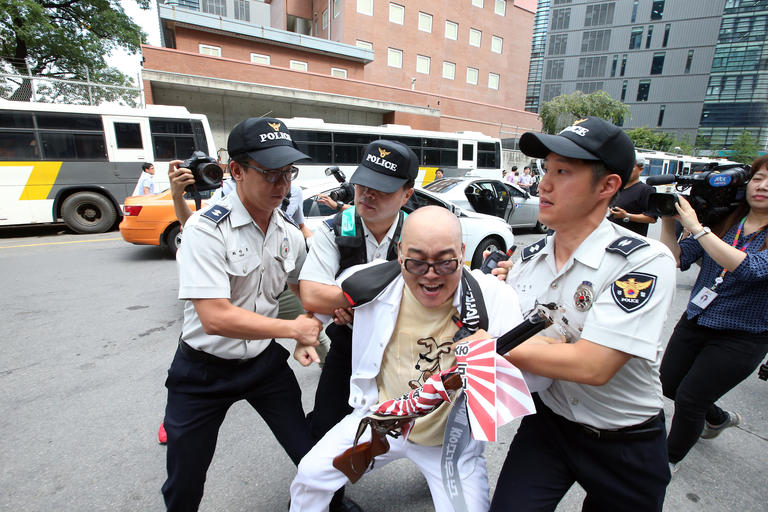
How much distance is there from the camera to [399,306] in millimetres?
1696

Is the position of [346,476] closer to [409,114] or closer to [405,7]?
[409,114]

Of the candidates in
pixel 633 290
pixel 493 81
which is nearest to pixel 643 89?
pixel 493 81

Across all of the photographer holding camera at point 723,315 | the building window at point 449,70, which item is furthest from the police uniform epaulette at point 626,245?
the building window at point 449,70

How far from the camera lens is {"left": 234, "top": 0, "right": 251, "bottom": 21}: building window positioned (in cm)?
3215

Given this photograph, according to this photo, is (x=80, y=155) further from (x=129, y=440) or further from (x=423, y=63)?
(x=423, y=63)

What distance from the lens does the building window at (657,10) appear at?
5625 centimetres

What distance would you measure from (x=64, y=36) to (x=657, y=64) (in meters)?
71.8

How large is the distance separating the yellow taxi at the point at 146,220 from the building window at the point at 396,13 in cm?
2906

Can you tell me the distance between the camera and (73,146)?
30.4ft

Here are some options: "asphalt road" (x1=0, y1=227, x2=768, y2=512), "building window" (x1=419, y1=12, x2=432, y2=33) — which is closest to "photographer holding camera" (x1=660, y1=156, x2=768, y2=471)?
"asphalt road" (x1=0, y1=227, x2=768, y2=512)

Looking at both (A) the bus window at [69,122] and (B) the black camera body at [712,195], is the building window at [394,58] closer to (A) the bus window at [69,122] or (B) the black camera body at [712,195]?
(A) the bus window at [69,122]

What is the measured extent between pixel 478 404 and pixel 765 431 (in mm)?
3293

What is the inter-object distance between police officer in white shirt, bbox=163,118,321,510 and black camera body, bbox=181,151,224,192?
1.74 feet

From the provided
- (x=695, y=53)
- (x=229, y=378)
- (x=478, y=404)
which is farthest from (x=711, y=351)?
(x=695, y=53)
